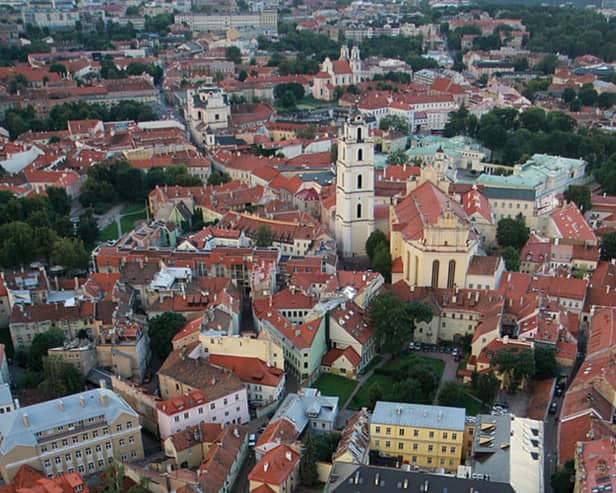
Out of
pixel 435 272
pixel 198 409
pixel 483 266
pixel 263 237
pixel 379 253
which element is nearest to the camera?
pixel 198 409

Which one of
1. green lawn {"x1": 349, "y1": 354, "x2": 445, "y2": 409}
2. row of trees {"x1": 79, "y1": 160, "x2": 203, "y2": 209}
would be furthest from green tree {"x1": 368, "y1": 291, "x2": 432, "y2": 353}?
row of trees {"x1": 79, "y1": 160, "x2": 203, "y2": 209}

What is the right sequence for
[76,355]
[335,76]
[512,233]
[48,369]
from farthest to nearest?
[335,76], [512,233], [76,355], [48,369]

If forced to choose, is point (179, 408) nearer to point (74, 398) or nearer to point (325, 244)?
point (74, 398)

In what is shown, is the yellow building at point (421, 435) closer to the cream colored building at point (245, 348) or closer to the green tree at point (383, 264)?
the cream colored building at point (245, 348)

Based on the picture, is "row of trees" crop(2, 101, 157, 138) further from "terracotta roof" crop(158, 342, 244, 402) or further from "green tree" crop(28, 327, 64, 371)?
"terracotta roof" crop(158, 342, 244, 402)

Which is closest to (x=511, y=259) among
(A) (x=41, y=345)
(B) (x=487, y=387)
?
(B) (x=487, y=387)

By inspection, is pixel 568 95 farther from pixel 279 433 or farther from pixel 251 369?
pixel 279 433
